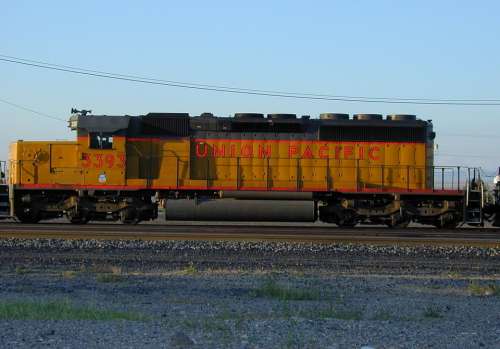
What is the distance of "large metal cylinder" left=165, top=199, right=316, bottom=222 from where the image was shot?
21234mm

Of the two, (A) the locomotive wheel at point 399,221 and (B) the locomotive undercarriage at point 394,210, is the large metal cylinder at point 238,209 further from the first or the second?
(A) the locomotive wheel at point 399,221

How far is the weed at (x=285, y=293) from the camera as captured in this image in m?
8.37

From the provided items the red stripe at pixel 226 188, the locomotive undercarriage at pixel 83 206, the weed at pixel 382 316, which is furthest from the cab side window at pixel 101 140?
the weed at pixel 382 316

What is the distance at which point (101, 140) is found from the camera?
21953 millimetres

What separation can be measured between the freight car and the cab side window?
0.03 meters

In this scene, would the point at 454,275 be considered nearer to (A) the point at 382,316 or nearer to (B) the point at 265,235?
(A) the point at 382,316

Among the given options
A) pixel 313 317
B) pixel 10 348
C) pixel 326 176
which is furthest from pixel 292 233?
pixel 10 348

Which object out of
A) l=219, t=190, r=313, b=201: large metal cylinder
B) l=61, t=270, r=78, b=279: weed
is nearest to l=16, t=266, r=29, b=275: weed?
l=61, t=270, r=78, b=279: weed

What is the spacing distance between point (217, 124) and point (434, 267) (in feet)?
36.8

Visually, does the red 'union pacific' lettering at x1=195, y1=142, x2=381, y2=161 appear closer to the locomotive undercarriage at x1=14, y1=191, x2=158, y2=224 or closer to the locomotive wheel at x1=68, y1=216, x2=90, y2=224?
the locomotive undercarriage at x1=14, y1=191, x2=158, y2=224

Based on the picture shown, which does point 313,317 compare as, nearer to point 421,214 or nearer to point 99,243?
point 99,243

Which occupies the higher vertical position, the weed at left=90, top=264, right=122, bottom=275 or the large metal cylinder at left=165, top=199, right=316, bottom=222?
the large metal cylinder at left=165, top=199, right=316, bottom=222

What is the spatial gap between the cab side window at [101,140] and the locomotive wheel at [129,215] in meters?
2.16

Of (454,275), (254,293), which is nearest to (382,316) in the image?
(254,293)
